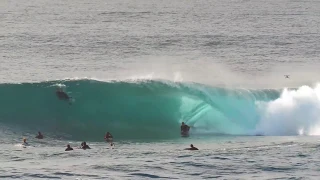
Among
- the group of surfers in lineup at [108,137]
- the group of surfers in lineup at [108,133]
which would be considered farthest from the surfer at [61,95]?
the group of surfers in lineup at [108,137]

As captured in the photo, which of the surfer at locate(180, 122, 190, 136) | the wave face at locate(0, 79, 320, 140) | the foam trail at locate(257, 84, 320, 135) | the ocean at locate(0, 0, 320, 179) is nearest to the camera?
the ocean at locate(0, 0, 320, 179)

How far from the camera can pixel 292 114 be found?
40.7m

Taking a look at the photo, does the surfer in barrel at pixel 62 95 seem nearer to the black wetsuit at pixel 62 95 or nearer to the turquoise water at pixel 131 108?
the black wetsuit at pixel 62 95

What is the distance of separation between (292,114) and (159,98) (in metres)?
6.31

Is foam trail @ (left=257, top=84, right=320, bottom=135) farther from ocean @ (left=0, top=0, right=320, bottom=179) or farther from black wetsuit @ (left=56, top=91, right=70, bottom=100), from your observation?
black wetsuit @ (left=56, top=91, right=70, bottom=100)

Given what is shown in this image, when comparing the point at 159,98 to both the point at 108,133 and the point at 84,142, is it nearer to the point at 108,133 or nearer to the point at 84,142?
the point at 108,133

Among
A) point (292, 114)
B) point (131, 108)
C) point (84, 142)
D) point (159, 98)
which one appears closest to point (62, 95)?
point (131, 108)

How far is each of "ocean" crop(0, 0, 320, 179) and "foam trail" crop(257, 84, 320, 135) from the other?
52 mm

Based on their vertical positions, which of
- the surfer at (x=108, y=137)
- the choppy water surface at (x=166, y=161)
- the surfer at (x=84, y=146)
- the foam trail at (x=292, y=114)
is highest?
the foam trail at (x=292, y=114)

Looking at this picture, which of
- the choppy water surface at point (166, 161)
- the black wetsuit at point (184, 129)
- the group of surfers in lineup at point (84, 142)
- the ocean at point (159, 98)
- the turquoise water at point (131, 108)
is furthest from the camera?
the turquoise water at point (131, 108)

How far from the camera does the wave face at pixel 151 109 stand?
38438 mm

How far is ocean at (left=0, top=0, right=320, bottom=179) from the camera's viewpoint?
29.0 m

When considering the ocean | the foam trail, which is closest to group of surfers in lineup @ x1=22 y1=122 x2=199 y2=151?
the ocean

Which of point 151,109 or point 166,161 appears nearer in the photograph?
point 166,161
